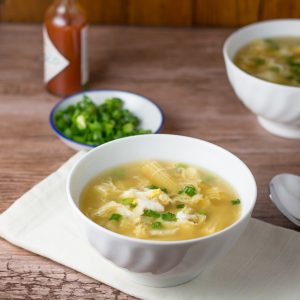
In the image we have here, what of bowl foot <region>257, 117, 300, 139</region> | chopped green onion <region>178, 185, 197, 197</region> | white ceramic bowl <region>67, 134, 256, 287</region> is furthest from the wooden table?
chopped green onion <region>178, 185, 197, 197</region>

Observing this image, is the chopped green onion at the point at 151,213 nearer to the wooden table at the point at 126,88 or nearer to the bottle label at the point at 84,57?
the wooden table at the point at 126,88

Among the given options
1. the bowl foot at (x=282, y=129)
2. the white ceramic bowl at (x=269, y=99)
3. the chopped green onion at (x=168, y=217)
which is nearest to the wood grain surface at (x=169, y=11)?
the white ceramic bowl at (x=269, y=99)

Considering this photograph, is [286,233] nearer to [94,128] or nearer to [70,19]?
[94,128]

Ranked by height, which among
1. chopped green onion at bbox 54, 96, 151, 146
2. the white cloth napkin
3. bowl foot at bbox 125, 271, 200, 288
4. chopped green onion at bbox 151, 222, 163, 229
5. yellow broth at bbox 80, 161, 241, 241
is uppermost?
chopped green onion at bbox 151, 222, 163, 229

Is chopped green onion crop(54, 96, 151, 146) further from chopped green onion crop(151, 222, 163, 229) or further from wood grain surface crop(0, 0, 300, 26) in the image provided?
wood grain surface crop(0, 0, 300, 26)

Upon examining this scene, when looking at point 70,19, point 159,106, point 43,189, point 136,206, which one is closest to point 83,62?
point 70,19

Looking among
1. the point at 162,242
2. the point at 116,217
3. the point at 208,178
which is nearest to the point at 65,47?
the point at 208,178

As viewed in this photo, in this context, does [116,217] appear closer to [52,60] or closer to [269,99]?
[269,99]
